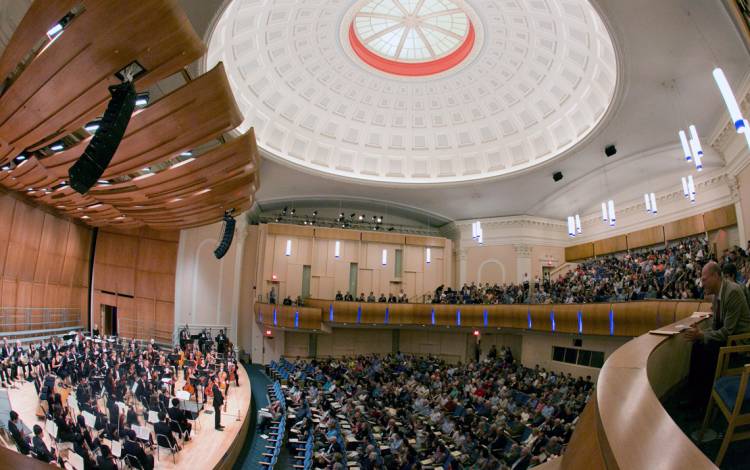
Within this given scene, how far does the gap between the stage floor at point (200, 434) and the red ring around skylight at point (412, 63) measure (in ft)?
45.8

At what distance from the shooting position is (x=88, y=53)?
606 centimetres

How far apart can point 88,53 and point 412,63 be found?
15.0 meters

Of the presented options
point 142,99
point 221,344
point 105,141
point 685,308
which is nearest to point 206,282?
point 221,344

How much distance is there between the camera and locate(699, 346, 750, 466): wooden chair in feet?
6.88

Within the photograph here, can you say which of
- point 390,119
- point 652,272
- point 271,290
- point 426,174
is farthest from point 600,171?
point 271,290

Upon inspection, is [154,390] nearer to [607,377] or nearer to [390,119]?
[607,377]

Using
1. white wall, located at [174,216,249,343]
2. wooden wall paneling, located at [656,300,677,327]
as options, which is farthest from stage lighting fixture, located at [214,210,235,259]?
wooden wall paneling, located at [656,300,677,327]

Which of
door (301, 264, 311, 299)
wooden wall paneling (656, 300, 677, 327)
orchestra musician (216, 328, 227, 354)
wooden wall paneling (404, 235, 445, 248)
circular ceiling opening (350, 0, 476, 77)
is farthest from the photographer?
wooden wall paneling (404, 235, 445, 248)

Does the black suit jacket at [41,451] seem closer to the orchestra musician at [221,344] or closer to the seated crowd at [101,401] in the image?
the seated crowd at [101,401]

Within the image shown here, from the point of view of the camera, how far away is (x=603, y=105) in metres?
15.6

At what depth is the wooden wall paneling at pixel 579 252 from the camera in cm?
2197

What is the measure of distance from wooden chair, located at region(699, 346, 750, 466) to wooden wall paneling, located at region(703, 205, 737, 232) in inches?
577

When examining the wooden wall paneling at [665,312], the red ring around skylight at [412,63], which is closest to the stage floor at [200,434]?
the wooden wall paneling at [665,312]

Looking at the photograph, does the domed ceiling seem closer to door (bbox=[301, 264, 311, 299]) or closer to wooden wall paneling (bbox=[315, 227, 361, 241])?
wooden wall paneling (bbox=[315, 227, 361, 241])
